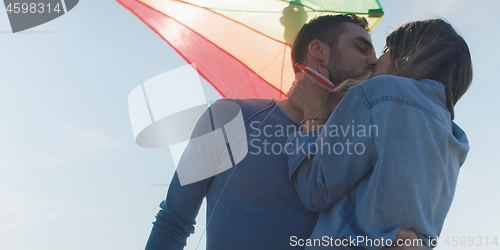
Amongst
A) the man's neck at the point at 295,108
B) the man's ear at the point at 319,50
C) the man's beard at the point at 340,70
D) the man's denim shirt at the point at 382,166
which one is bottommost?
the man's denim shirt at the point at 382,166

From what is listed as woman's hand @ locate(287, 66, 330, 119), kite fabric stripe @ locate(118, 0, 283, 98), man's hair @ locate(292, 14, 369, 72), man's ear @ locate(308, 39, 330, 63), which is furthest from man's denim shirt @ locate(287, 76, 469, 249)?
kite fabric stripe @ locate(118, 0, 283, 98)

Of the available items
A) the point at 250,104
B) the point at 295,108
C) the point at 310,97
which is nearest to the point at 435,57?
the point at 310,97

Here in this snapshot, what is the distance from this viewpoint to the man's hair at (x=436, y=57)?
148cm

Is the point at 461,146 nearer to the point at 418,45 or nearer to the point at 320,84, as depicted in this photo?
the point at 418,45

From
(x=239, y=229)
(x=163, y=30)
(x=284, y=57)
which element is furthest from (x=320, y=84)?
(x=163, y=30)

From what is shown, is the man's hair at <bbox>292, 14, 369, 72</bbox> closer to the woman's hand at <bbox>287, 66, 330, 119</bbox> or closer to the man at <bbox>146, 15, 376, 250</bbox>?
the man at <bbox>146, 15, 376, 250</bbox>

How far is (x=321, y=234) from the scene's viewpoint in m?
1.17

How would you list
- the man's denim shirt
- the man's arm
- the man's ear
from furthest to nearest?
the man's ear
the man's arm
the man's denim shirt

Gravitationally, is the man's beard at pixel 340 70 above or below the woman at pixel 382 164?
above

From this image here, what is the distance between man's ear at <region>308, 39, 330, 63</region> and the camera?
77.4 inches

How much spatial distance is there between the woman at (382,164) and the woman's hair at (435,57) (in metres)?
0.12

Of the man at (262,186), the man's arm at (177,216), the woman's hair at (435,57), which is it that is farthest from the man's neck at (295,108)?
the man's arm at (177,216)

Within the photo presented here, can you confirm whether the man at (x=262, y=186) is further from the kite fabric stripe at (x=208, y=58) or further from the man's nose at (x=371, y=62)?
the kite fabric stripe at (x=208, y=58)

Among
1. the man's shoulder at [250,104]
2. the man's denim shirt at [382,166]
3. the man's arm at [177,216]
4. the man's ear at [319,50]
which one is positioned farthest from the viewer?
the man's ear at [319,50]
